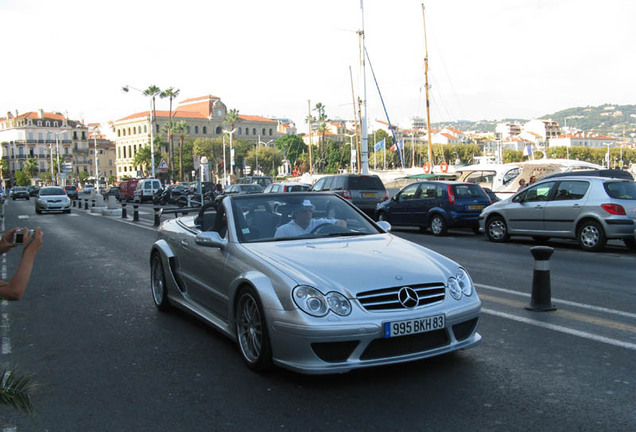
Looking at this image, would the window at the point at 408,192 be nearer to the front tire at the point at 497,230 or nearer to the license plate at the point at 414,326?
the front tire at the point at 497,230

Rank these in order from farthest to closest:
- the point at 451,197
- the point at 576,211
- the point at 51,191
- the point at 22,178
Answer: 1. the point at 22,178
2. the point at 51,191
3. the point at 451,197
4. the point at 576,211

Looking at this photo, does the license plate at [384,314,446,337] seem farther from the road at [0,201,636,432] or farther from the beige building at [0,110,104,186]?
the beige building at [0,110,104,186]

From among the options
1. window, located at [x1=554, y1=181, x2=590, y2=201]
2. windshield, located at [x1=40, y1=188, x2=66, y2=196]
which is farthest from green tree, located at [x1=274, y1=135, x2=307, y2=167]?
window, located at [x1=554, y1=181, x2=590, y2=201]

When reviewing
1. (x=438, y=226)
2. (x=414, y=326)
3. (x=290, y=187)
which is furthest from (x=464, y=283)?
(x=290, y=187)

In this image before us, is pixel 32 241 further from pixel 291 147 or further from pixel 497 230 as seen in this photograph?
pixel 291 147

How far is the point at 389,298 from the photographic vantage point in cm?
435

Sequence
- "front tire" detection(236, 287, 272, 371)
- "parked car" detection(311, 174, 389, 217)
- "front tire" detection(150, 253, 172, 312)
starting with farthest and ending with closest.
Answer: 1. "parked car" detection(311, 174, 389, 217)
2. "front tire" detection(150, 253, 172, 312)
3. "front tire" detection(236, 287, 272, 371)

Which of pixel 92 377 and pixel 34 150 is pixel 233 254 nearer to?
pixel 92 377

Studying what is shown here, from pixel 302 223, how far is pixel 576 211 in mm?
9349

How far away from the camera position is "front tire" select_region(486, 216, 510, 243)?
49.5ft

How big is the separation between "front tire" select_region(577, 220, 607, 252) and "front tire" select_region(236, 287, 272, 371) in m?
10.0

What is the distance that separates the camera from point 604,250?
1320cm

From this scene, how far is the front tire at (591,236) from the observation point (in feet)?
41.9

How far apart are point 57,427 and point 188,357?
157cm
